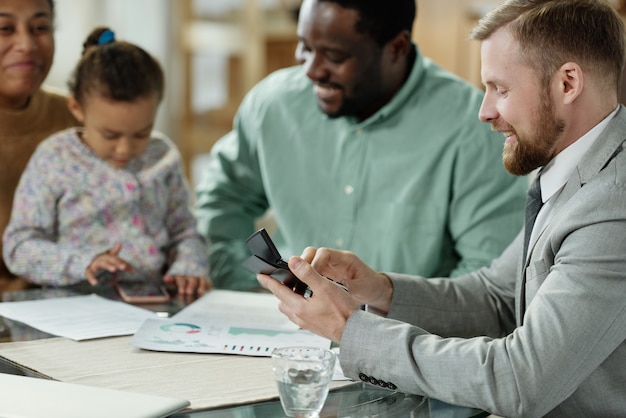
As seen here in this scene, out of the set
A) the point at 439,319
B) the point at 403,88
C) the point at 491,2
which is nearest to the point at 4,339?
the point at 439,319

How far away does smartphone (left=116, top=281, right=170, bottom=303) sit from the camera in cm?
185

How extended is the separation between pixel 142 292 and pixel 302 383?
0.83 metres

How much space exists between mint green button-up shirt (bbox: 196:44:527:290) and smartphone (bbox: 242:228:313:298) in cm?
92

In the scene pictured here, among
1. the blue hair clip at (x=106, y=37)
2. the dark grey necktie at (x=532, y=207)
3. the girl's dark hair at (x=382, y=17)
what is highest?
the girl's dark hair at (x=382, y=17)

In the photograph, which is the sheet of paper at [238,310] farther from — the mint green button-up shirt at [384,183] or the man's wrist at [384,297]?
the mint green button-up shirt at [384,183]

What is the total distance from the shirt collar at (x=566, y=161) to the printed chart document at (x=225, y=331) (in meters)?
0.43

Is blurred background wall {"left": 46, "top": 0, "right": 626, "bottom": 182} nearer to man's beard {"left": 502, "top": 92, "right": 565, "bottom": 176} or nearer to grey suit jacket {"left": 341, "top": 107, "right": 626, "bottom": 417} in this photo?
man's beard {"left": 502, "top": 92, "right": 565, "bottom": 176}

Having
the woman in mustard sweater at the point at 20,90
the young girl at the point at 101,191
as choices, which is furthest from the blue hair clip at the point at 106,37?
the woman in mustard sweater at the point at 20,90

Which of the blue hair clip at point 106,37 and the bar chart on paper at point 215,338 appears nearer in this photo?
the bar chart on paper at point 215,338

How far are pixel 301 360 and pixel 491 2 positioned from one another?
3.03 meters

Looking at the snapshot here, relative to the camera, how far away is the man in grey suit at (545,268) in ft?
3.99

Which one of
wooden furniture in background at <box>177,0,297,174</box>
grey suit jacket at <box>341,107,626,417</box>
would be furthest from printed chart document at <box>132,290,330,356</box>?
wooden furniture in background at <box>177,0,297,174</box>

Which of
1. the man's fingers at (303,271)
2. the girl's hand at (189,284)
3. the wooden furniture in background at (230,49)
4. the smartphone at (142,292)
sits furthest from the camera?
the wooden furniture in background at (230,49)

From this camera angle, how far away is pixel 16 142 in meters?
2.11
